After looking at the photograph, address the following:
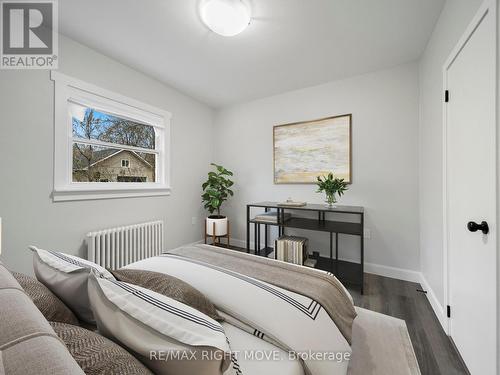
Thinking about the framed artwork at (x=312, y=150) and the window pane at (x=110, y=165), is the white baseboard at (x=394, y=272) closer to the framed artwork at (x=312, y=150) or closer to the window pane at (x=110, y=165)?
the framed artwork at (x=312, y=150)

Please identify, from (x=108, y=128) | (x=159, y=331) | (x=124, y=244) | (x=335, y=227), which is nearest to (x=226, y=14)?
(x=108, y=128)

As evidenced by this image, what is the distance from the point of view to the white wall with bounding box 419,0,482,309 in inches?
59.7

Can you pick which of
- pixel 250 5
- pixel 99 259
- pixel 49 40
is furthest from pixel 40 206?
pixel 250 5

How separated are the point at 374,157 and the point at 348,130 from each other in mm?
473

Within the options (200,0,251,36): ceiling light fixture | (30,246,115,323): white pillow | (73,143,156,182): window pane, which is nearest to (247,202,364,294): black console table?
(73,143,156,182): window pane

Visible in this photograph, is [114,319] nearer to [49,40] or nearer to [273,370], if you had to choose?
[273,370]

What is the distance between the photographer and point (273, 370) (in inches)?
30.0

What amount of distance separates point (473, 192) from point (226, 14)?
2.06 metres

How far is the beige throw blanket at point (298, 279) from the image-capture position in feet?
3.55

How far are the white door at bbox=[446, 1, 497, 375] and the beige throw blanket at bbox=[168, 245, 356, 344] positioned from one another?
2.22ft

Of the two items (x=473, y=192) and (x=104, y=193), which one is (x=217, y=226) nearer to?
(x=104, y=193)

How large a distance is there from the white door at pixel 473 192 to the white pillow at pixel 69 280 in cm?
183

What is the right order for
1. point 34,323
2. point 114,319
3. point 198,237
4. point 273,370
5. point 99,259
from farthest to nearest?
point 198,237
point 99,259
point 273,370
point 114,319
point 34,323

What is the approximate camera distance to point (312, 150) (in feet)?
9.57
